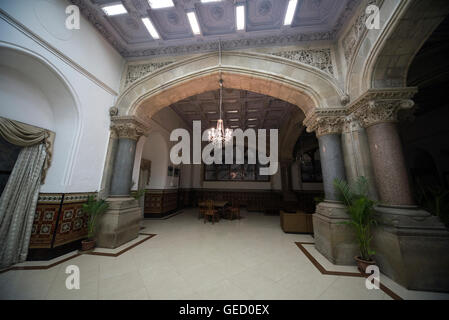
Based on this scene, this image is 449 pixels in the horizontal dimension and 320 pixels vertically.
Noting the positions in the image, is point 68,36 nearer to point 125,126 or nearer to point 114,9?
point 114,9

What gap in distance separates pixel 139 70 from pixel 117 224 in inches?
157

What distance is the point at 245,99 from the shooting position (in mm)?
5766

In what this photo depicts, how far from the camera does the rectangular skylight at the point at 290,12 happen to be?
9.66ft

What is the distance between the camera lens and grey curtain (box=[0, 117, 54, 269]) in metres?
2.34

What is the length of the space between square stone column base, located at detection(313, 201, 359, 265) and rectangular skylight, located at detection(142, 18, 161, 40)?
5387 millimetres

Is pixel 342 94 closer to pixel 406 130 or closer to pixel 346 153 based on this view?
pixel 346 153

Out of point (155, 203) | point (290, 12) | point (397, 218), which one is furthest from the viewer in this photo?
point (155, 203)

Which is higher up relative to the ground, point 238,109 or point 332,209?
point 238,109

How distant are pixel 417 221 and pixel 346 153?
1384 mm

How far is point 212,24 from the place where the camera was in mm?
3480

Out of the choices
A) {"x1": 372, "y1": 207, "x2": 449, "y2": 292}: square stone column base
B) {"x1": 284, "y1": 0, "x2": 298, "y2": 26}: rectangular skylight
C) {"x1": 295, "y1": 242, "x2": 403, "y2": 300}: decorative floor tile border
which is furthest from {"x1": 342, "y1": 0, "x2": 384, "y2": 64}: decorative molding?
{"x1": 295, "y1": 242, "x2": 403, "y2": 300}: decorative floor tile border

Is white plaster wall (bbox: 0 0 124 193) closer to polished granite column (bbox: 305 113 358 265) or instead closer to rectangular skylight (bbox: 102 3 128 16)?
rectangular skylight (bbox: 102 3 128 16)

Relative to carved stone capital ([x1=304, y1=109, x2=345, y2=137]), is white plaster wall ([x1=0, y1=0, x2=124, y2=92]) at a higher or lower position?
higher

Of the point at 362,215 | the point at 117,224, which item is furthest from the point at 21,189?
the point at 362,215
